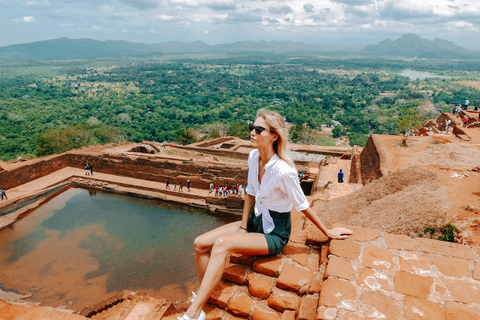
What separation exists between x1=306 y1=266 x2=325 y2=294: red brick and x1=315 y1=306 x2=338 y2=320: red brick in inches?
12.8

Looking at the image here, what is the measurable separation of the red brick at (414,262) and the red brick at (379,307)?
0.45 metres

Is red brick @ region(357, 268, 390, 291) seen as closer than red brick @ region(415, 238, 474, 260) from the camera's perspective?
Yes

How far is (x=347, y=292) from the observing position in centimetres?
238

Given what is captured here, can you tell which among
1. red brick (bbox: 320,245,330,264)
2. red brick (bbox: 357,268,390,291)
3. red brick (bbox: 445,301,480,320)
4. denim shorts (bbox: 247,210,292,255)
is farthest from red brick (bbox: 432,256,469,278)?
denim shorts (bbox: 247,210,292,255)

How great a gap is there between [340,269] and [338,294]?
1.00 feet

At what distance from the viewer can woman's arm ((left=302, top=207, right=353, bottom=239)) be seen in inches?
113

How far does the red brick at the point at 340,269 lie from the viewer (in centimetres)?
255

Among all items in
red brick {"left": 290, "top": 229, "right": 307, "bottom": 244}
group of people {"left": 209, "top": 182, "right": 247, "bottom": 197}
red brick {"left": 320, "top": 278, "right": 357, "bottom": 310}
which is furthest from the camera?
group of people {"left": 209, "top": 182, "right": 247, "bottom": 197}

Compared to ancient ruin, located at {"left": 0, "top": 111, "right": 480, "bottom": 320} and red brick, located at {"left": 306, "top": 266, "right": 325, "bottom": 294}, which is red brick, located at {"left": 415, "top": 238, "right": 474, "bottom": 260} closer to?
ancient ruin, located at {"left": 0, "top": 111, "right": 480, "bottom": 320}

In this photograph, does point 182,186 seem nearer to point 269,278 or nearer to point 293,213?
point 293,213

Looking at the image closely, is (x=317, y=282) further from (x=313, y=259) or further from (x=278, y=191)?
(x=278, y=191)

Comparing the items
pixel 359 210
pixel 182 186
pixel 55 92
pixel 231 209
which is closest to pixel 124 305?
pixel 359 210

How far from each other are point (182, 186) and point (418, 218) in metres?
13.4

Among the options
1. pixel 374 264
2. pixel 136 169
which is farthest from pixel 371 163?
Answer: pixel 136 169
